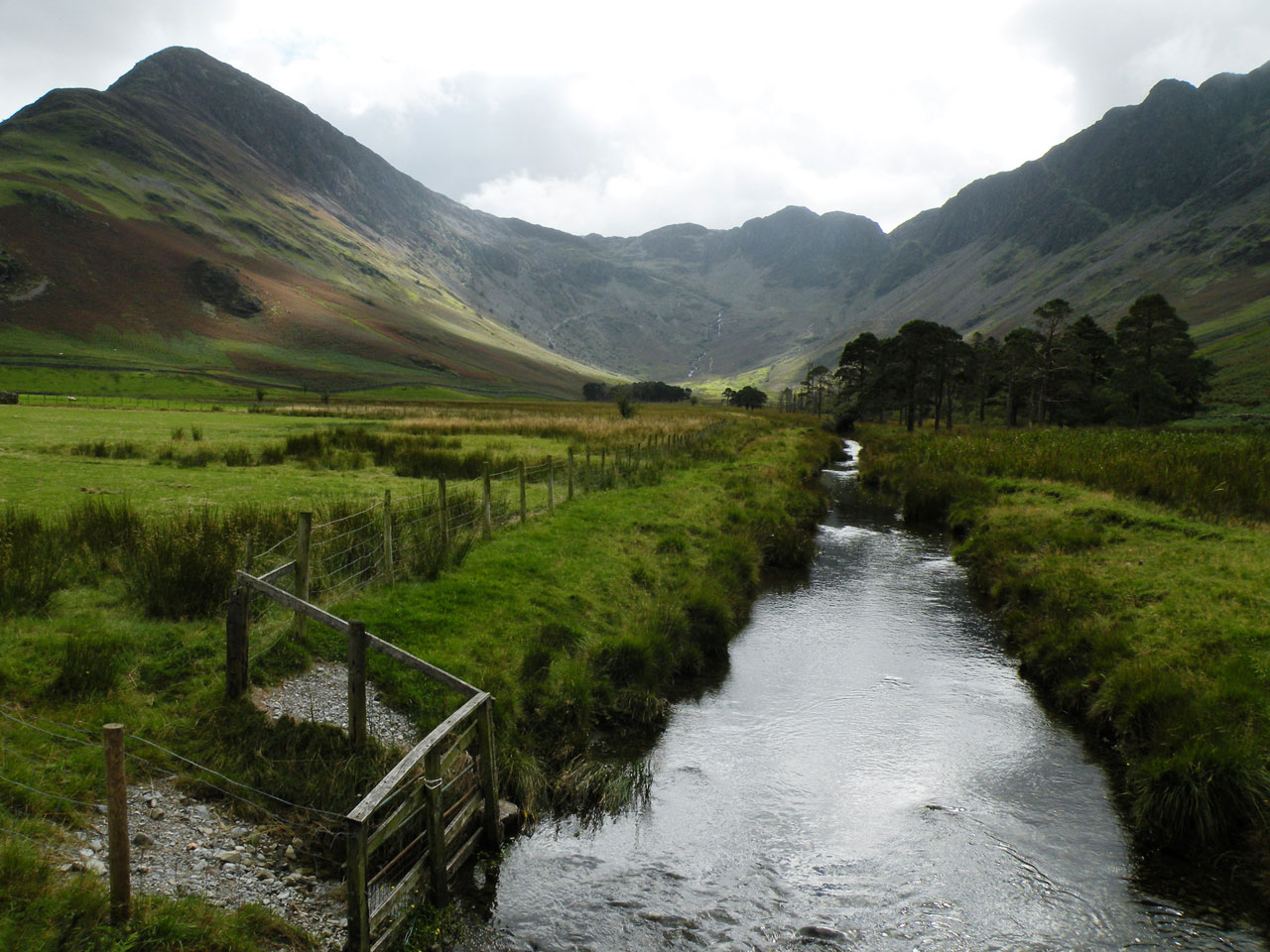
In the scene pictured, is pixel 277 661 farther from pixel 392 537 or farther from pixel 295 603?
pixel 392 537

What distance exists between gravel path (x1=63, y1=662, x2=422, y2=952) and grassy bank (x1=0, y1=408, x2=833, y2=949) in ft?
0.60

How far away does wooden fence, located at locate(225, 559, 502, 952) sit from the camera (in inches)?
209

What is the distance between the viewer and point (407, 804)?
599 cm

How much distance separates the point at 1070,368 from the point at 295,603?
62.4 metres

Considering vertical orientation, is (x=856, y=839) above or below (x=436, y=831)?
below

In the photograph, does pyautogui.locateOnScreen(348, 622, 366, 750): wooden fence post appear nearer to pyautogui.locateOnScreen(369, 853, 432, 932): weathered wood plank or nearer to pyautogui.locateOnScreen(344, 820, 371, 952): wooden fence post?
pyautogui.locateOnScreen(369, 853, 432, 932): weathered wood plank

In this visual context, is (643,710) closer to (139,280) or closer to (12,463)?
(12,463)

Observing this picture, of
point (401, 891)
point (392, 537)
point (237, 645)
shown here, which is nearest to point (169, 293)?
point (392, 537)

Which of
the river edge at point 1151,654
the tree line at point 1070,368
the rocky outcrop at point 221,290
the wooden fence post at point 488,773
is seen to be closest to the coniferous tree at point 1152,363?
the tree line at point 1070,368

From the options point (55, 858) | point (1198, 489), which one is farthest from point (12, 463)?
point (1198, 489)

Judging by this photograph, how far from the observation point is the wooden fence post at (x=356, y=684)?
7.12 meters

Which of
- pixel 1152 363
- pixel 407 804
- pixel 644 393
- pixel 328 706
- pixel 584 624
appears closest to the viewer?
pixel 407 804

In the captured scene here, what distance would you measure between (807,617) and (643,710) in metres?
6.77

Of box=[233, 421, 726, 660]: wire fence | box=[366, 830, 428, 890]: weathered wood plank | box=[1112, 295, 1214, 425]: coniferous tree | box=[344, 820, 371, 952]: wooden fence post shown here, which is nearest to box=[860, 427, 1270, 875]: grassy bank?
box=[366, 830, 428, 890]: weathered wood plank
